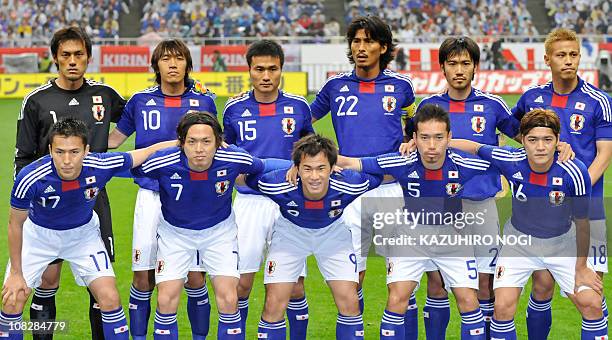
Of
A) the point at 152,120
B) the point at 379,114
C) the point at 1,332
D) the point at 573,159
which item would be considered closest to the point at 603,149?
the point at 573,159

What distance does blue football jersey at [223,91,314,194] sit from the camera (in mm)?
7645

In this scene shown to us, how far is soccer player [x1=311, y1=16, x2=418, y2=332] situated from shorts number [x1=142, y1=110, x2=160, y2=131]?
4.90 feet

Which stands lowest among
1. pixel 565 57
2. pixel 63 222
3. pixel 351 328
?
pixel 351 328

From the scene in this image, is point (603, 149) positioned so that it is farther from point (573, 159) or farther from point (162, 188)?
point (162, 188)

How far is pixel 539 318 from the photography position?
7.34m

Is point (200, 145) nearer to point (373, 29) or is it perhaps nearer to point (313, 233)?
point (313, 233)

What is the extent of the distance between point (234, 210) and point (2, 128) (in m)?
14.3

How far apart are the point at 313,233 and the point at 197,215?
89cm

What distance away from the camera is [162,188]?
23.2ft

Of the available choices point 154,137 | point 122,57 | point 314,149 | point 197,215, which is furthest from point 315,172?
point 122,57

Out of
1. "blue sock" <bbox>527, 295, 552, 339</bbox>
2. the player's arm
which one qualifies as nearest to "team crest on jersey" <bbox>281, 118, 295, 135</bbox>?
the player's arm

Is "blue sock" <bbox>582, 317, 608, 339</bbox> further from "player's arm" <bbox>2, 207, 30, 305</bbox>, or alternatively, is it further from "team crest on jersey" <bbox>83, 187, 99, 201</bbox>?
"player's arm" <bbox>2, 207, 30, 305</bbox>

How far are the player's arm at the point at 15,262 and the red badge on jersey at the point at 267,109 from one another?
2.06 meters

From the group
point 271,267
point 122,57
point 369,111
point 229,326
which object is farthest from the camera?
point 122,57
